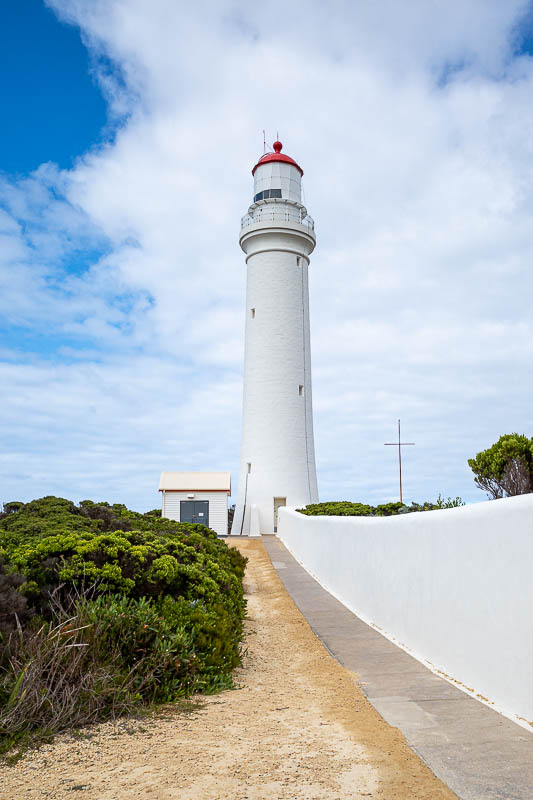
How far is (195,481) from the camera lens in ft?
92.7

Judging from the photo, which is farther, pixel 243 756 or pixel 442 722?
pixel 442 722

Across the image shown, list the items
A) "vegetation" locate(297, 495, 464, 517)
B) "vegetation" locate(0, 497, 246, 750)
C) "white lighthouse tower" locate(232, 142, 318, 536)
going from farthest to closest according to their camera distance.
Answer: "white lighthouse tower" locate(232, 142, 318, 536), "vegetation" locate(297, 495, 464, 517), "vegetation" locate(0, 497, 246, 750)

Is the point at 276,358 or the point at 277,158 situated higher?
the point at 277,158

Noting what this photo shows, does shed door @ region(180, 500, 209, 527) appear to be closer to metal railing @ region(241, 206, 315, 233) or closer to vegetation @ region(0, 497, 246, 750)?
metal railing @ region(241, 206, 315, 233)

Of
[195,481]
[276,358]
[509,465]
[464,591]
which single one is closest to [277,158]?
[276,358]

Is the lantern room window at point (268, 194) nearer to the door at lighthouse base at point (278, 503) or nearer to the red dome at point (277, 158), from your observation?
the red dome at point (277, 158)

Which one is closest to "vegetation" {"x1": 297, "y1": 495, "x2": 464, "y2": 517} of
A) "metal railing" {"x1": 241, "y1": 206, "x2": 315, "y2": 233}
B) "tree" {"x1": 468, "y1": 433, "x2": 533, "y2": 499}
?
"tree" {"x1": 468, "y1": 433, "x2": 533, "y2": 499}

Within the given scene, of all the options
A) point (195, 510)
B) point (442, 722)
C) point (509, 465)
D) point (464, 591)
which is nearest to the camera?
point (442, 722)

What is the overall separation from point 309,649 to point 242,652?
0.85m

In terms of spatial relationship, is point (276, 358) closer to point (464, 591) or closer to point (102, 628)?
point (464, 591)

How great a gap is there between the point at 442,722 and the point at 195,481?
23.9 m

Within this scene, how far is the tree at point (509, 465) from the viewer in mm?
17484

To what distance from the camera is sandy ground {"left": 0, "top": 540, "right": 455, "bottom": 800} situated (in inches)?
143

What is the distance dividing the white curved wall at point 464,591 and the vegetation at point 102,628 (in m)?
2.09
